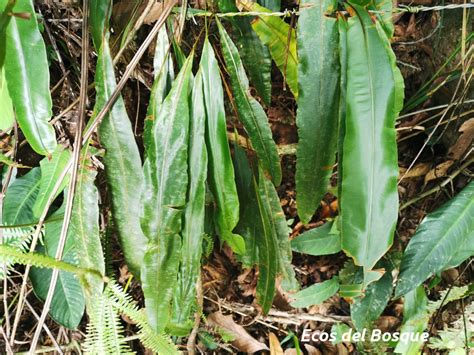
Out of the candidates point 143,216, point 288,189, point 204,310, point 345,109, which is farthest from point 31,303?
point 345,109

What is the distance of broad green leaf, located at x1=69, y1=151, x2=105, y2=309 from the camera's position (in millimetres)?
673

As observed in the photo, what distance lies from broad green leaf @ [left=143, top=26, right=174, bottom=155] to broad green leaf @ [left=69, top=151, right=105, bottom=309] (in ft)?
0.34

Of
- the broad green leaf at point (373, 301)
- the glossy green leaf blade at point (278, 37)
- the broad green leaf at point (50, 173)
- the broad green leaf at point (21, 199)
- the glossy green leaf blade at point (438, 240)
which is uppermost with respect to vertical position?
the glossy green leaf blade at point (278, 37)

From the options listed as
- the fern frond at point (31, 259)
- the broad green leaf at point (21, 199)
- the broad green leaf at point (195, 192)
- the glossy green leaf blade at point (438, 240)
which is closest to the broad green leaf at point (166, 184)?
the broad green leaf at point (195, 192)

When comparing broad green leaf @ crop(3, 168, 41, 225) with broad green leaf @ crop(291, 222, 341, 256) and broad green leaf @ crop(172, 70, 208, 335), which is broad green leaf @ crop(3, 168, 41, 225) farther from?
broad green leaf @ crop(291, 222, 341, 256)

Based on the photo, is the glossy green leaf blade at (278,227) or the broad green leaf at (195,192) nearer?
the broad green leaf at (195,192)

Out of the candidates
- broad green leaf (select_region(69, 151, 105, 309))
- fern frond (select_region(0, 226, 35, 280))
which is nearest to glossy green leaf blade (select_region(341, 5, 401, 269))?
broad green leaf (select_region(69, 151, 105, 309))

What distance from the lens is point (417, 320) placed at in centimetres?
108

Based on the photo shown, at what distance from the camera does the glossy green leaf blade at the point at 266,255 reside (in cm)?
75

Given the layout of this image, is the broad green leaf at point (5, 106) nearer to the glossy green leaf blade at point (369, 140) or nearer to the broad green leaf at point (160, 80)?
the broad green leaf at point (160, 80)

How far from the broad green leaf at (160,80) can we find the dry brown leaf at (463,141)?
72cm

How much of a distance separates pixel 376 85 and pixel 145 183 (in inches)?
14.2

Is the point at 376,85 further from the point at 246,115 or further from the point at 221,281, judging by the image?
the point at 221,281

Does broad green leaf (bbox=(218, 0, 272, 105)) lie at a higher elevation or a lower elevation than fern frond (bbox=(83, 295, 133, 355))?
higher
